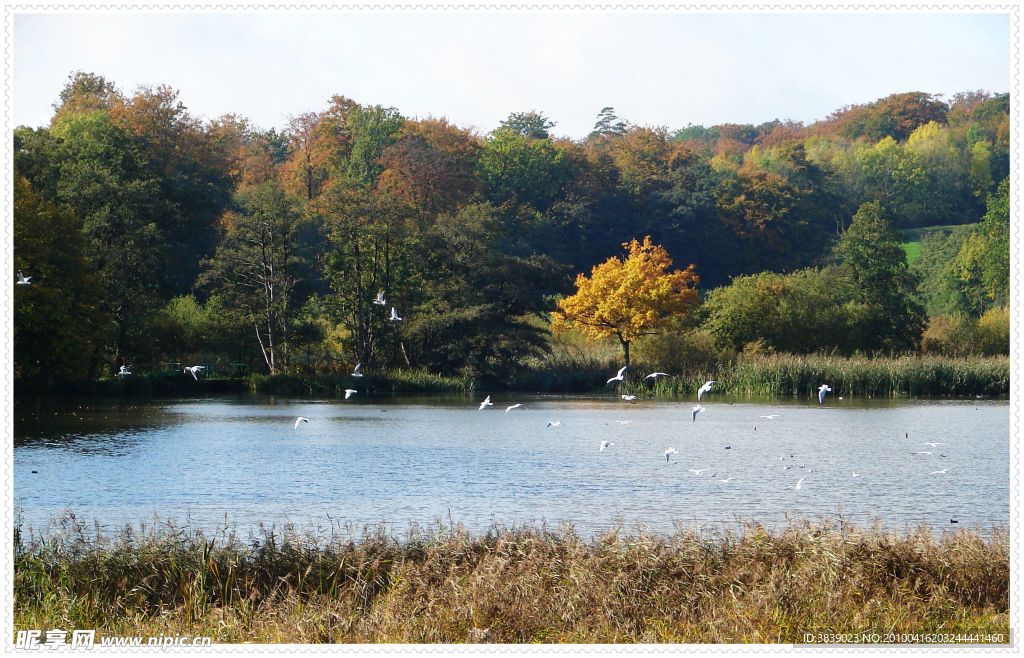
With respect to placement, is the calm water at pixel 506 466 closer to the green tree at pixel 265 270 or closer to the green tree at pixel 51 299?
the green tree at pixel 51 299

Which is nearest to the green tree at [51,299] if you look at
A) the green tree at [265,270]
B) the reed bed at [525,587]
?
the green tree at [265,270]

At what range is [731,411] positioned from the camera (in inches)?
1241

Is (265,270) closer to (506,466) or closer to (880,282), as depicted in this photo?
(506,466)

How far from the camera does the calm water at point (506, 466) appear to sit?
14016mm

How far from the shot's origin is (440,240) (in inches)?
1767

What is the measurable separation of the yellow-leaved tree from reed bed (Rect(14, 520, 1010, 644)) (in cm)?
3635

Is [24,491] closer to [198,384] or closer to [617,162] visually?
[198,384]

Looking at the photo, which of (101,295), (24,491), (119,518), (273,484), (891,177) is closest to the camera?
(119,518)

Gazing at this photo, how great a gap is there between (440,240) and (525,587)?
37.4m

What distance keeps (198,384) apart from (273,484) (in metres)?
24.2

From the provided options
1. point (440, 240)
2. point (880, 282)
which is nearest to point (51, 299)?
point (440, 240)

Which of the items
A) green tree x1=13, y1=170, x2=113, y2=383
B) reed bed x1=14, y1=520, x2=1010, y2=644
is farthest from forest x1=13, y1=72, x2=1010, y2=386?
reed bed x1=14, y1=520, x2=1010, y2=644
